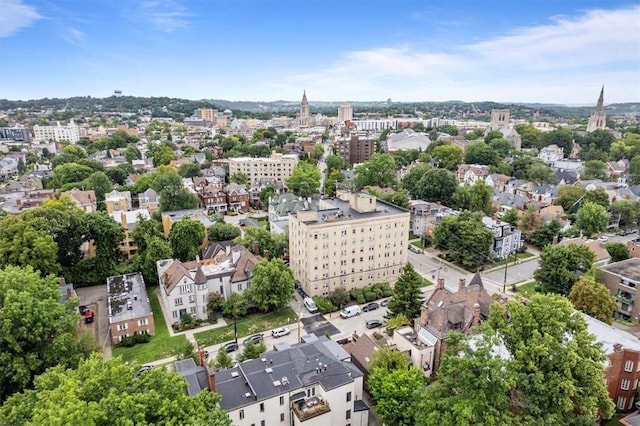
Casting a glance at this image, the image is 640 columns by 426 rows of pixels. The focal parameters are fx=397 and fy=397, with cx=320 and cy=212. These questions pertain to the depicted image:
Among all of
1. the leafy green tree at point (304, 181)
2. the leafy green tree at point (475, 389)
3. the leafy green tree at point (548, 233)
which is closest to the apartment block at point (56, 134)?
the leafy green tree at point (304, 181)

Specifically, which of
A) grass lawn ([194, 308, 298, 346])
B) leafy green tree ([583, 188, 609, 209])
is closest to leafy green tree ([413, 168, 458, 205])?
leafy green tree ([583, 188, 609, 209])

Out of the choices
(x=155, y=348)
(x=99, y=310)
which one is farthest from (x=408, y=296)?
(x=99, y=310)

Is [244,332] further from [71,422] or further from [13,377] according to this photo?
[71,422]

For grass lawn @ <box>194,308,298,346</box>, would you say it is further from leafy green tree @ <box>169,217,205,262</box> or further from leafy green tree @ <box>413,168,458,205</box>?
leafy green tree @ <box>413,168,458,205</box>

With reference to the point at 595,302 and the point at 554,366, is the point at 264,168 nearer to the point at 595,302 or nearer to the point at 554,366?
the point at 595,302

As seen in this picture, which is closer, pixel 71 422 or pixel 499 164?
pixel 71 422

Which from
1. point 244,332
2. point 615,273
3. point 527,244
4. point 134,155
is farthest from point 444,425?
point 134,155
